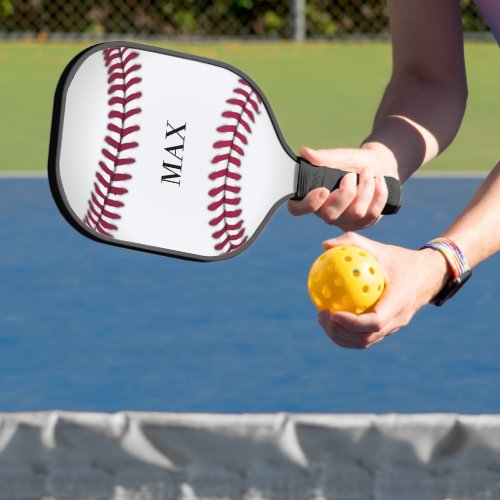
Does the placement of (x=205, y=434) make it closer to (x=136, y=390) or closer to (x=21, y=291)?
(x=136, y=390)

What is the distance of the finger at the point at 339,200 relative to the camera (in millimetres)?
2414

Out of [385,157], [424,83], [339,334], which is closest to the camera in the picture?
[339,334]

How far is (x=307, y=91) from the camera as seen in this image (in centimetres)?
1027

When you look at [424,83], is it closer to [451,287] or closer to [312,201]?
[312,201]

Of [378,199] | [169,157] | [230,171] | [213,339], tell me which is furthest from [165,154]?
[213,339]

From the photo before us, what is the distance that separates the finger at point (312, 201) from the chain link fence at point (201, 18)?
10.8m

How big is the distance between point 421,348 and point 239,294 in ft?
2.95

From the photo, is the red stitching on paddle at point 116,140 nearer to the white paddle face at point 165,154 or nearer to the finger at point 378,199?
the white paddle face at point 165,154

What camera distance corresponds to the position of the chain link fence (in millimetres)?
13258

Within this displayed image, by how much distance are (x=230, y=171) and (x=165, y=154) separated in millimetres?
159

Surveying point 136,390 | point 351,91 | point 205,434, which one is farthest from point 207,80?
point 351,91

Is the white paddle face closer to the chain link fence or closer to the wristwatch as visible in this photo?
the wristwatch

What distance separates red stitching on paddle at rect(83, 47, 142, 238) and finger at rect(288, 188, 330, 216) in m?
0.31

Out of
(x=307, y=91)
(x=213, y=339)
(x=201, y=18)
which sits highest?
(x=213, y=339)
